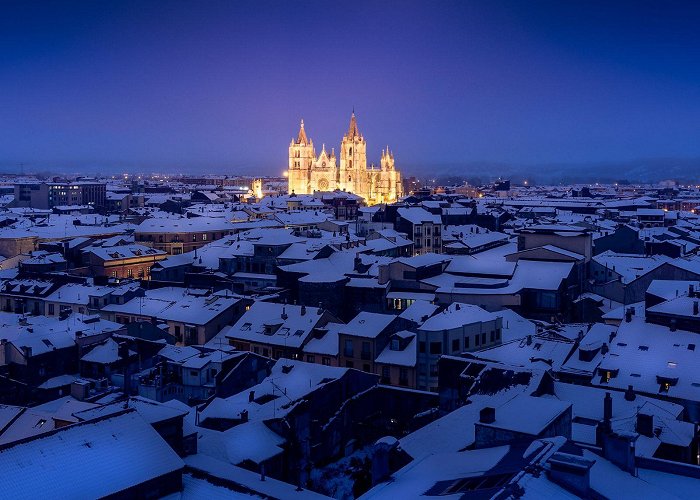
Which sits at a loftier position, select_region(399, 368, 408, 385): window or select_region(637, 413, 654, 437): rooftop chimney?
select_region(637, 413, 654, 437): rooftop chimney

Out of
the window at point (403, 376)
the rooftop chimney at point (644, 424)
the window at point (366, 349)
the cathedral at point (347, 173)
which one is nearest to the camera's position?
the rooftop chimney at point (644, 424)

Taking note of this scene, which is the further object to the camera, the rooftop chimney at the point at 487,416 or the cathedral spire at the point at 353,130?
the cathedral spire at the point at 353,130

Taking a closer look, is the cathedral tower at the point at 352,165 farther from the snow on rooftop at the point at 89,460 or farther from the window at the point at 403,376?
the snow on rooftop at the point at 89,460

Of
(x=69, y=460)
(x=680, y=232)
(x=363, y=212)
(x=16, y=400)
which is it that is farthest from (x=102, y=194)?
(x=69, y=460)

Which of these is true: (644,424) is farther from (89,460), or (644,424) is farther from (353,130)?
(353,130)

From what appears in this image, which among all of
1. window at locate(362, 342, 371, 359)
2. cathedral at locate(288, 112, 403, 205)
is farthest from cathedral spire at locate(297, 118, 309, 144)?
window at locate(362, 342, 371, 359)

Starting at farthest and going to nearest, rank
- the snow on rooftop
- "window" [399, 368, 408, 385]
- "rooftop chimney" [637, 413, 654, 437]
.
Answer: "window" [399, 368, 408, 385]
"rooftop chimney" [637, 413, 654, 437]
the snow on rooftop

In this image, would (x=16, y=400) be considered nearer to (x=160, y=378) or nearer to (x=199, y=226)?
(x=160, y=378)

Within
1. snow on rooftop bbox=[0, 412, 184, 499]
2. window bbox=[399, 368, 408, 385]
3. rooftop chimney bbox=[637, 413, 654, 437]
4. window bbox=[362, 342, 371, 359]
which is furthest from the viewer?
window bbox=[362, 342, 371, 359]

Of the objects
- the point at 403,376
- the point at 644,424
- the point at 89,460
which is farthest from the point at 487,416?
the point at 403,376

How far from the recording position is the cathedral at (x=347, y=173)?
179875 millimetres

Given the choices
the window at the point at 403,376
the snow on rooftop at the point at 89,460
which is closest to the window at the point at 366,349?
the window at the point at 403,376

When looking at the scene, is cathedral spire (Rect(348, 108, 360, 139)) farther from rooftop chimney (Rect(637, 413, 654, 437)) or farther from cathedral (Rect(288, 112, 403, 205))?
rooftop chimney (Rect(637, 413, 654, 437))

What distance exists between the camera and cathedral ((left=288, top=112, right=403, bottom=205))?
179875mm
